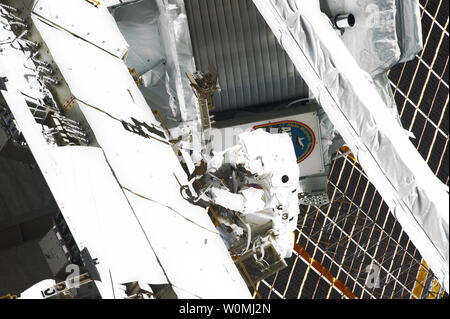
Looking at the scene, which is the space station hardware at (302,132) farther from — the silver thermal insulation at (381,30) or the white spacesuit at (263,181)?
the white spacesuit at (263,181)

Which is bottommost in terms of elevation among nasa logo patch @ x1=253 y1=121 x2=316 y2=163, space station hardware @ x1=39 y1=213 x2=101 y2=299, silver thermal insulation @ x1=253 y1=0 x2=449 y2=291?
nasa logo patch @ x1=253 y1=121 x2=316 y2=163

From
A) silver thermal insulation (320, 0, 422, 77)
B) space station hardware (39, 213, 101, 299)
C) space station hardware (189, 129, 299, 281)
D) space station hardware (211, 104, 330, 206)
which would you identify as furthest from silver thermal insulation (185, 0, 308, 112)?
space station hardware (39, 213, 101, 299)

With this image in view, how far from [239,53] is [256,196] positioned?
1236mm

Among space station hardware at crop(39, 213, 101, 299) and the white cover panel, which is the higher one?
the white cover panel

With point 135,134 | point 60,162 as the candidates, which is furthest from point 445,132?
point 60,162

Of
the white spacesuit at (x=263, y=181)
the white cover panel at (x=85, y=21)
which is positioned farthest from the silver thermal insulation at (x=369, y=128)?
the white cover panel at (x=85, y=21)

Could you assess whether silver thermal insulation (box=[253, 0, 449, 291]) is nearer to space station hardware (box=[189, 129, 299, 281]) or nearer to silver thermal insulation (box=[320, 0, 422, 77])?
space station hardware (box=[189, 129, 299, 281])

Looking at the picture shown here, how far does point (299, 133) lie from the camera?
340cm

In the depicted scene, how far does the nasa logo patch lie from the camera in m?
3.36

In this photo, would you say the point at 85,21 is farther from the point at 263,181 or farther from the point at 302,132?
the point at 302,132

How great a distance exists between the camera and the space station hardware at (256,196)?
234 centimetres

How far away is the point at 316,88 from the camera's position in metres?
2.08

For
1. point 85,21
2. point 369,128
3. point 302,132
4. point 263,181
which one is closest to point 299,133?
point 302,132

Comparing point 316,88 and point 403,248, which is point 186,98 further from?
point 403,248
